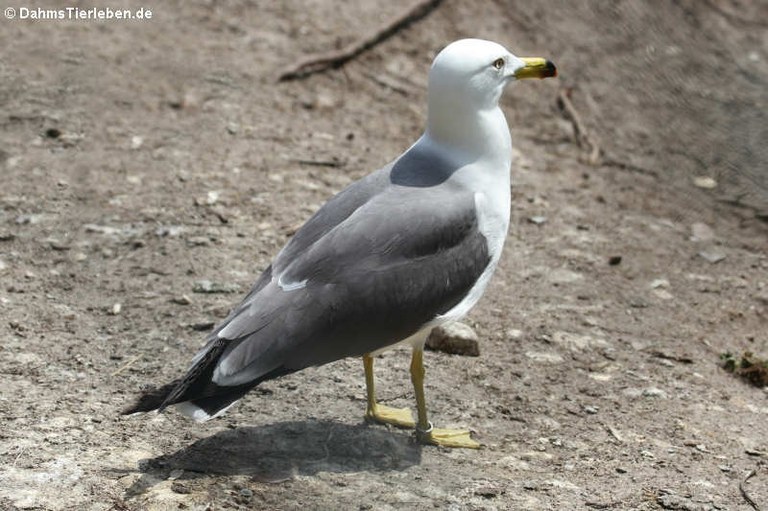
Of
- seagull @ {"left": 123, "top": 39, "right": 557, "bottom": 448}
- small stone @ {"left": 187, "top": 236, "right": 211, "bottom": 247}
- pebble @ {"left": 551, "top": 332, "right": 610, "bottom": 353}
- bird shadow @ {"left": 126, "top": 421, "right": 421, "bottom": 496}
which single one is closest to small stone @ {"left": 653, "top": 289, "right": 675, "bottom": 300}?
pebble @ {"left": 551, "top": 332, "right": 610, "bottom": 353}

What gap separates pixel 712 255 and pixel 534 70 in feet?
7.32

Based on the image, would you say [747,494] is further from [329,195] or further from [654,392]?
[329,195]

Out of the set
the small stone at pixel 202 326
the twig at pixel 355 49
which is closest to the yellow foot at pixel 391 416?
the small stone at pixel 202 326

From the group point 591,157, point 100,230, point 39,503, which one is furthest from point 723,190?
point 39,503

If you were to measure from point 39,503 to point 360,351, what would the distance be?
1.18 metres

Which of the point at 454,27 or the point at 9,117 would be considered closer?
the point at 9,117

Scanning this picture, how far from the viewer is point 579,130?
7566 millimetres

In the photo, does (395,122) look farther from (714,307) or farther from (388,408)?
(388,408)

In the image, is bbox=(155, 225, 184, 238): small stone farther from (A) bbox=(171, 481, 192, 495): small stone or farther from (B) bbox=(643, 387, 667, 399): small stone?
(B) bbox=(643, 387, 667, 399): small stone

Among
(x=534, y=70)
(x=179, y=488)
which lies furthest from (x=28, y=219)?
(x=534, y=70)

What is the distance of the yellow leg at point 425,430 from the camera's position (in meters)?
4.40

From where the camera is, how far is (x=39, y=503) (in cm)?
371

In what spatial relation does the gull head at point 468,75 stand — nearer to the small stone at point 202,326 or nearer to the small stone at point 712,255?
the small stone at point 202,326

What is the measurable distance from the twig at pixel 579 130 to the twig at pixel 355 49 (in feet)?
3.96
